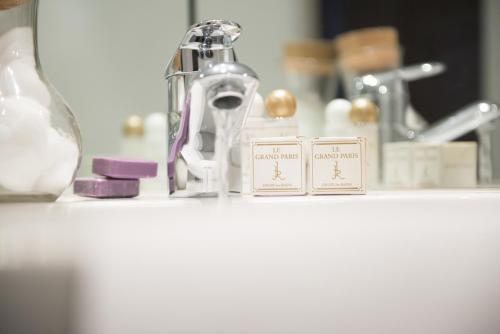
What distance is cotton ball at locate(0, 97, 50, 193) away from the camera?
40cm

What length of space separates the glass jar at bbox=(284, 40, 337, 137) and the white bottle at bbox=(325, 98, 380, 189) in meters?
0.08

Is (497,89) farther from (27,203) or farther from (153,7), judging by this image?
(27,203)

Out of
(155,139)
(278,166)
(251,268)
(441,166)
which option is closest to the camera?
(251,268)

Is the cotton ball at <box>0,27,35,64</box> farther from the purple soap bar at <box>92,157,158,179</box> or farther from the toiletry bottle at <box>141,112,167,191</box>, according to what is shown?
the toiletry bottle at <box>141,112,167,191</box>

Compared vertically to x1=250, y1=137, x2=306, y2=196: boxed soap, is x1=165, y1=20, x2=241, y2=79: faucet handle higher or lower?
higher

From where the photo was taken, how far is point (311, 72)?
83 cm

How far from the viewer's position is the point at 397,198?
39 centimetres

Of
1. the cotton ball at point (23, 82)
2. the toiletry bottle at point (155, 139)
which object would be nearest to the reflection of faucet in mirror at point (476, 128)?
the toiletry bottle at point (155, 139)

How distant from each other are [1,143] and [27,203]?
6 centimetres

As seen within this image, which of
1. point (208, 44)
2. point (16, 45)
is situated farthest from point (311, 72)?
point (16, 45)

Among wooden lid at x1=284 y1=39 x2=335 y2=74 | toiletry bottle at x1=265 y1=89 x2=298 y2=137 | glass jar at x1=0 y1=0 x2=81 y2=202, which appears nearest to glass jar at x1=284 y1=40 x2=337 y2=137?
wooden lid at x1=284 y1=39 x2=335 y2=74

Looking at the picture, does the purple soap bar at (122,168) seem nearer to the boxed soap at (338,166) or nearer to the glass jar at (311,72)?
the boxed soap at (338,166)

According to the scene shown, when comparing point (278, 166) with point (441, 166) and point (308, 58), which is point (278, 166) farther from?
point (308, 58)

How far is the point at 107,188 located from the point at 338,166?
224 mm
